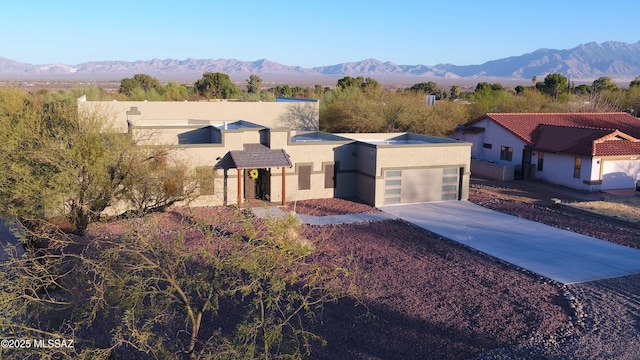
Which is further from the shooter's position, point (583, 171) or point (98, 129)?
point (583, 171)

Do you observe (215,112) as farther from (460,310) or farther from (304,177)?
(460,310)

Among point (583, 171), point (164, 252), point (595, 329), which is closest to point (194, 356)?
point (164, 252)

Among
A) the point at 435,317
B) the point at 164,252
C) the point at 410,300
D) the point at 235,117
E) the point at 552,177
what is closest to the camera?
the point at 164,252

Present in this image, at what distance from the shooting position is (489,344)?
12117 millimetres

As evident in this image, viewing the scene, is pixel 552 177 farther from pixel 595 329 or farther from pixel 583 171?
pixel 595 329

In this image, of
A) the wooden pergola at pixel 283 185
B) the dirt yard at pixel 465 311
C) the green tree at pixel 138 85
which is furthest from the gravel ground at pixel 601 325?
the green tree at pixel 138 85

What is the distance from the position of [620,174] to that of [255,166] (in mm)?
21237

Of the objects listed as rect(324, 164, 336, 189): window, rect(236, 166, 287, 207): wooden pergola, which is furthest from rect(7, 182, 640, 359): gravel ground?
rect(324, 164, 336, 189): window

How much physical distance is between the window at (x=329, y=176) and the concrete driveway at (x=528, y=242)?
3105 mm

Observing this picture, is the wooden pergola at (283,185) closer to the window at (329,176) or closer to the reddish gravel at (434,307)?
the window at (329,176)

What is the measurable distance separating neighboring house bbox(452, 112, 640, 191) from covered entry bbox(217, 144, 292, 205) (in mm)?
15771

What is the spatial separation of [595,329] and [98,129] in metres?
13.9

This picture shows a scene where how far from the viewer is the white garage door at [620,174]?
3100 cm

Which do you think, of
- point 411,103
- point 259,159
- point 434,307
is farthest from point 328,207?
point 411,103
